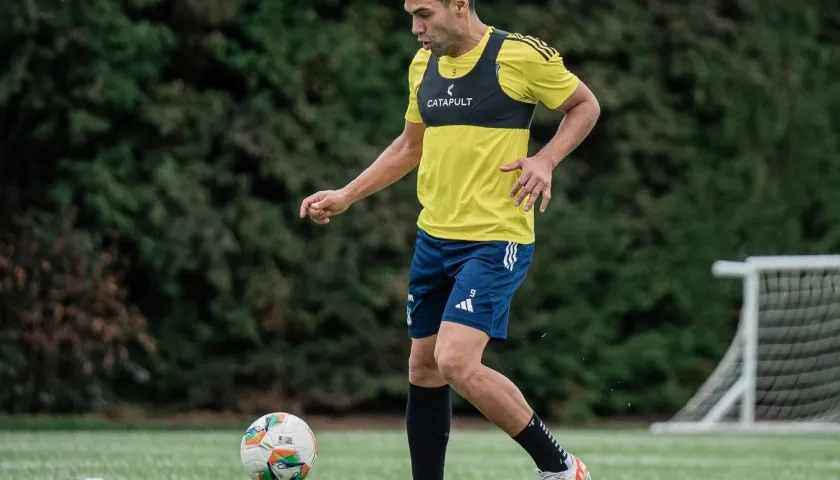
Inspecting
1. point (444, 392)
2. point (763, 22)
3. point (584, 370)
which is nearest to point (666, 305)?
point (584, 370)

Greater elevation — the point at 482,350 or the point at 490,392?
the point at 482,350

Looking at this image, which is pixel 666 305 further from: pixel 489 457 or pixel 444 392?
pixel 444 392

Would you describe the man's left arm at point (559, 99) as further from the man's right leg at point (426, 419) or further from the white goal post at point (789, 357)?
the white goal post at point (789, 357)

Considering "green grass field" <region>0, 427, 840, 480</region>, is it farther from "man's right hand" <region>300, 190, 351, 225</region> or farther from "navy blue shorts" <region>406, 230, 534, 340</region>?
"navy blue shorts" <region>406, 230, 534, 340</region>

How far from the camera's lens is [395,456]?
26.2 feet

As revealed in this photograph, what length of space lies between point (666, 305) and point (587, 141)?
5.39 ft

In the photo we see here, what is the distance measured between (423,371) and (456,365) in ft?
1.59

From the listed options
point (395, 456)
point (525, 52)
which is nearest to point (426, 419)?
point (525, 52)

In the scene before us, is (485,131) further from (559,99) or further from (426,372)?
(426,372)

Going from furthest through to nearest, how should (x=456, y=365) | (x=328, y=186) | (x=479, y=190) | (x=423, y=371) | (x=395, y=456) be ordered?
(x=328, y=186) < (x=395, y=456) < (x=423, y=371) < (x=479, y=190) < (x=456, y=365)

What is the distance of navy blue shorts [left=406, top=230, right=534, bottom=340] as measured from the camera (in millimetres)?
4719

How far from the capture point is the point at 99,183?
10602 millimetres

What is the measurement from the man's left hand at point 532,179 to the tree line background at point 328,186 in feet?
21.1

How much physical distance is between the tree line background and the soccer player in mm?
6071
